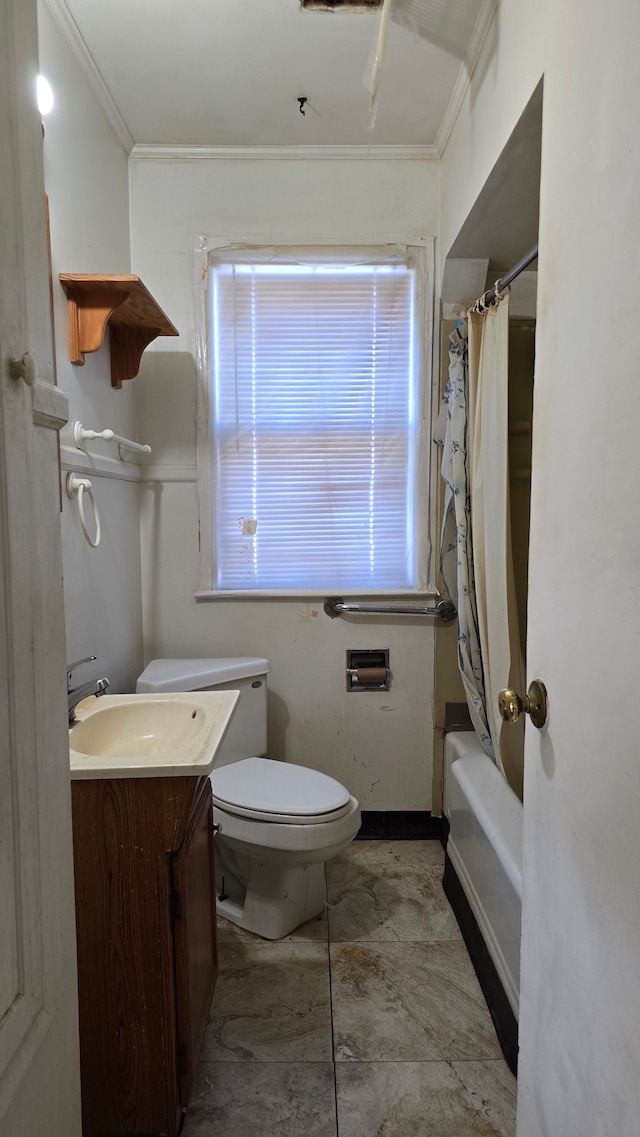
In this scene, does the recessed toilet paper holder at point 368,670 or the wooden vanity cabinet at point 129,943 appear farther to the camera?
the recessed toilet paper holder at point 368,670

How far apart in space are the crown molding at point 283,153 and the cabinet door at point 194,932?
6.93 feet

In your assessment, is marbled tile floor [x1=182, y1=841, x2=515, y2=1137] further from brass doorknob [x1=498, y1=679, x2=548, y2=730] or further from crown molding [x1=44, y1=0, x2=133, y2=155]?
crown molding [x1=44, y1=0, x2=133, y2=155]

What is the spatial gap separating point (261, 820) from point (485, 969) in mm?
714

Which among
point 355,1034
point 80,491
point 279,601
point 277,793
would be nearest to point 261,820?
point 277,793

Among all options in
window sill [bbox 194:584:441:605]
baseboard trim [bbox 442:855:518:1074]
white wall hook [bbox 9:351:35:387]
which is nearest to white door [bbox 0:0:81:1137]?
white wall hook [bbox 9:351:35:387]

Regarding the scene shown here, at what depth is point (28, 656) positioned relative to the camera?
0.57 m

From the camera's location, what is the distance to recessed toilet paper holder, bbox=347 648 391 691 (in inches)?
94.4

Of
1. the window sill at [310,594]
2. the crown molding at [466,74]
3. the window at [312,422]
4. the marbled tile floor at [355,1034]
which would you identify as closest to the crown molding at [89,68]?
the window at [312,422]

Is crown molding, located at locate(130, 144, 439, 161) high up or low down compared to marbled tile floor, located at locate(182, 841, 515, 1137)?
up

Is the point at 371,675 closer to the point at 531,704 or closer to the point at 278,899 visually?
the point at 278,899

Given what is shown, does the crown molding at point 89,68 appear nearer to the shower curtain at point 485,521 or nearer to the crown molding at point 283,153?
the crown molding at point 283,153

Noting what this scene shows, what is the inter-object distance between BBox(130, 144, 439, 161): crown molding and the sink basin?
1.89 metres

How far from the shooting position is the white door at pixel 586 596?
631 millimetres

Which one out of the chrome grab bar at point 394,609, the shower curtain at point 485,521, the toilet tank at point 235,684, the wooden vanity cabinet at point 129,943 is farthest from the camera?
the chrome grab bar at point 394,609
